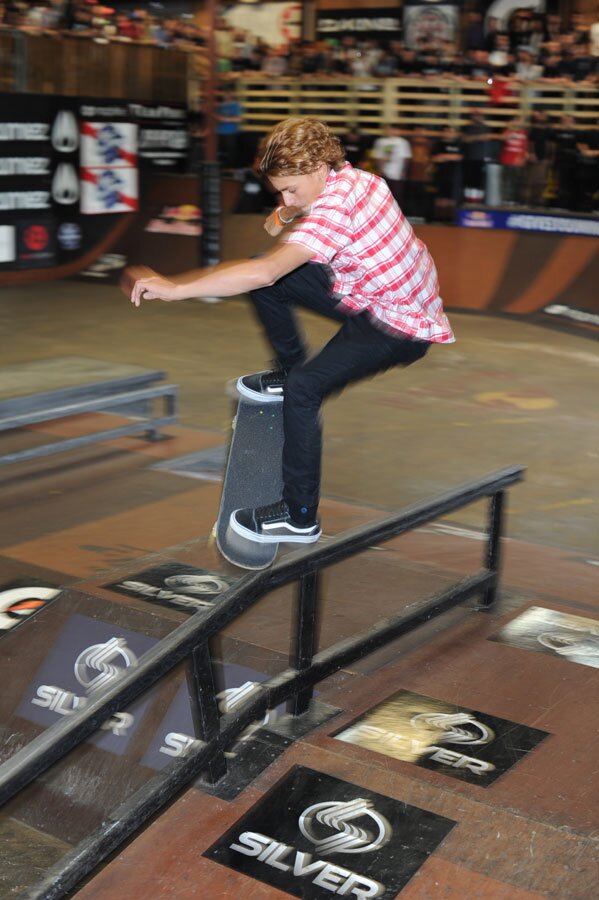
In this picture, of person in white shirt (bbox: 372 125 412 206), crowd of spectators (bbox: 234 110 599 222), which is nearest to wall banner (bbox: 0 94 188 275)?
crowd of spectators (bbox: 234 110 599 222)

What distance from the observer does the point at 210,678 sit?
126 inches

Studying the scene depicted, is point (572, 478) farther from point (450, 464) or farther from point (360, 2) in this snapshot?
point (360, 2)

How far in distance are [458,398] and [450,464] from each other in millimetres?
2071

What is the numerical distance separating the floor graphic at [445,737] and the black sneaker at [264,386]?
127 cm

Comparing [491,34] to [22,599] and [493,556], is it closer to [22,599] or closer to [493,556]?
[493,556]

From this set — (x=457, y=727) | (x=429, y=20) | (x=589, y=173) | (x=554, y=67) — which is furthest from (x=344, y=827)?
(x=429, y=20)

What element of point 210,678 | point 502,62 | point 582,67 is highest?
point 502,62

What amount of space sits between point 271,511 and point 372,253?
42.6 inches

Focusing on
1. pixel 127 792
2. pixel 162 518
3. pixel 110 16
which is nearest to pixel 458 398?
pixel 162 518

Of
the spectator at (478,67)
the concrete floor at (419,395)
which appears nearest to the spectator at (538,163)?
the spectator at (478,67)

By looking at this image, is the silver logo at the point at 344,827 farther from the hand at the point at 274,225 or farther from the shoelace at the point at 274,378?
the hand at the point at 274,225

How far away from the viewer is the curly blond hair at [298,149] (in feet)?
11.2

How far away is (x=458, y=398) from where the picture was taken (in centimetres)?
933

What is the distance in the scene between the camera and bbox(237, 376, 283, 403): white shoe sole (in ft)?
13.4
